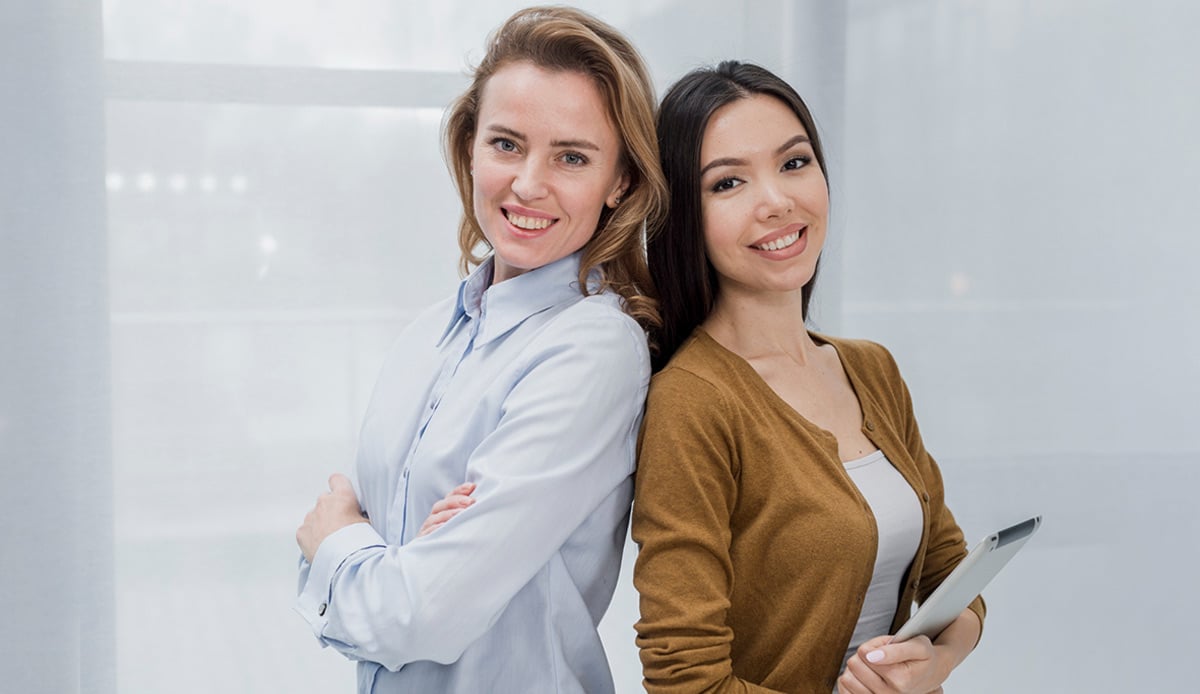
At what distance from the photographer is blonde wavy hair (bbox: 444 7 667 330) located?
1454 mm

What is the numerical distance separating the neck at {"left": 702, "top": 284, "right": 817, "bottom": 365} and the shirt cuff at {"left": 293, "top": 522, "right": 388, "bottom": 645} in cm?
55

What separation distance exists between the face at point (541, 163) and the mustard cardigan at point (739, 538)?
238 millimetres

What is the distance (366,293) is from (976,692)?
1.87 m

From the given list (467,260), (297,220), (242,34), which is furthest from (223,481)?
(467,260)

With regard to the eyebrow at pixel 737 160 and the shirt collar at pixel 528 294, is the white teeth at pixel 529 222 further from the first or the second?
the eyebrow at pixel 737 160

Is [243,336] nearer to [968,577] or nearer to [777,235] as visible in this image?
[777,235]

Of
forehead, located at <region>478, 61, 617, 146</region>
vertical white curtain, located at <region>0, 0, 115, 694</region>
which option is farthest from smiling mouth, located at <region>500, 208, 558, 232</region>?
vertical white curtain, located at <region>0, 0, 115, 694</region>

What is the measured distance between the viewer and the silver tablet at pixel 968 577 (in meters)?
1.23

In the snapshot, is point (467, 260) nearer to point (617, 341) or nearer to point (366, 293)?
point (617, 341)

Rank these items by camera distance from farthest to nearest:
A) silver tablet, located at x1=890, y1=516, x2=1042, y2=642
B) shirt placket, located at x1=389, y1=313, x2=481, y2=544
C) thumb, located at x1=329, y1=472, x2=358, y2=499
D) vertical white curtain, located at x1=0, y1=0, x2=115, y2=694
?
vertical white curtain, located at x1=0, y1=0, x2=115, y2=694 < thumb, located at x1=329, y1=472, x2=358, y2=499 < shirt placket, located at x1=389, y1=313, x2=481, y2=544 < silver tablet, located at x1=890, y1=516, x2=1042, y2=642

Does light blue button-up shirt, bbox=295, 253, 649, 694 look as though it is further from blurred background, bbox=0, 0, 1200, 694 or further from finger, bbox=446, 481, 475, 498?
blurred background, bbox=0, 0, 1200, 694

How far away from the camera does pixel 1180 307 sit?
242 cm

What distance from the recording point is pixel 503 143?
1491 millimetres

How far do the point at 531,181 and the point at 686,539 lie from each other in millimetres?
490
